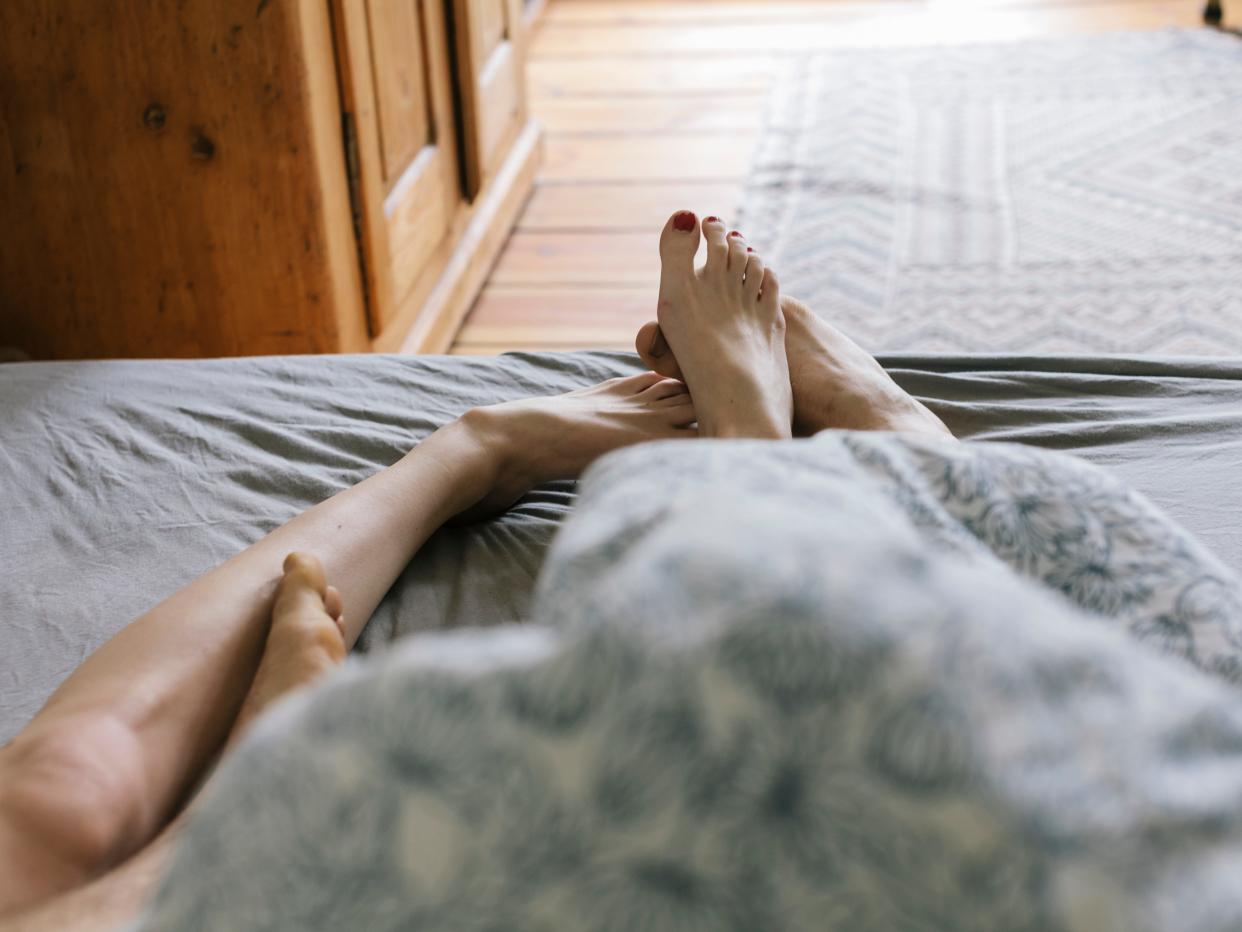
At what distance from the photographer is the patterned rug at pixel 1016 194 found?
1901mm

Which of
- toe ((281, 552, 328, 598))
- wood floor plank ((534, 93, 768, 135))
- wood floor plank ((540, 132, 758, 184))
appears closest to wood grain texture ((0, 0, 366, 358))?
toe ((281, 552, 328, 598))

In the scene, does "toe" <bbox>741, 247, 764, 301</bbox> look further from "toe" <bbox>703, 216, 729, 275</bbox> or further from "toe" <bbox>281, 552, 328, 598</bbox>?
"toe" <bbox>281, 552, 328, 598</bbox>

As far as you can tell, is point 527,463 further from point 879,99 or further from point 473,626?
point 879,99

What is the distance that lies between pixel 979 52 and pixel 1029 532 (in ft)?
8.47

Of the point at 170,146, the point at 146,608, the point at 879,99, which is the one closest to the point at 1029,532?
the point at 146,608

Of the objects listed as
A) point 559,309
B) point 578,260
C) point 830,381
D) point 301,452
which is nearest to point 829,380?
point 830,381

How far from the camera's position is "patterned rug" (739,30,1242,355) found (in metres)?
1.90

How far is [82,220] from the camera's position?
4.85ft

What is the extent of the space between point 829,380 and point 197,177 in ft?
2.61

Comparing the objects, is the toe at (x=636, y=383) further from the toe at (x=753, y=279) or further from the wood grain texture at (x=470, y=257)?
the wood grain texture at (x=470, y=257)

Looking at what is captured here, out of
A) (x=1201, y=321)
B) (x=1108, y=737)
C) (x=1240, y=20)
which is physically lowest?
(x=1201, y=321)

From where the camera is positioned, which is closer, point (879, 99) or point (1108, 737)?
point (1108, 737)

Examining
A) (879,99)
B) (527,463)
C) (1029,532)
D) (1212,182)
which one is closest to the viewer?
(1029,532)

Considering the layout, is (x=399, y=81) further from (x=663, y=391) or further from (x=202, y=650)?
(x=202, y=650)
